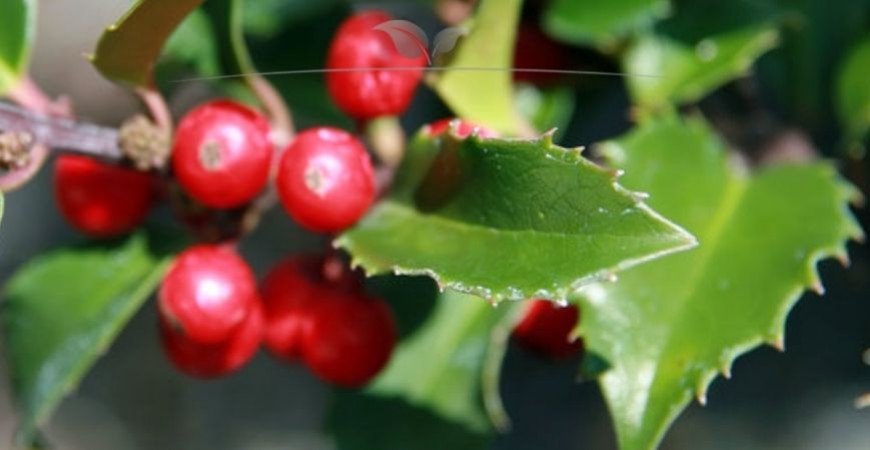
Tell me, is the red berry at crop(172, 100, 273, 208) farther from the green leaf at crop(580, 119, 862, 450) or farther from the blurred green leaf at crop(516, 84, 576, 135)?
the blurred green leaf at crop(516, 84, 576, 135)

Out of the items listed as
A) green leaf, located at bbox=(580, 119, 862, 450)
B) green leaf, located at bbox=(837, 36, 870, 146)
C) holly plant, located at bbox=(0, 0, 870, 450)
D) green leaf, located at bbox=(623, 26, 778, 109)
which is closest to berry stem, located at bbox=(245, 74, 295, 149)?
holly plant, located at bbox=(0, 0, 870, 450)

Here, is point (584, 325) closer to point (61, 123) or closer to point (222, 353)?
point (222, 353)

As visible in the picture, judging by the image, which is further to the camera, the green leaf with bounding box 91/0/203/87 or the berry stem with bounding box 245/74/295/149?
the berry stem with bounding box 245/74/295/149

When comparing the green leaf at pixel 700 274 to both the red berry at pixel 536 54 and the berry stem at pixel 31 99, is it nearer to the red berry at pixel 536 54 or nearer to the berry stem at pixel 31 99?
the red berry at pixel 536 54

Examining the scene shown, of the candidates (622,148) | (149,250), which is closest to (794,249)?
(622,148)

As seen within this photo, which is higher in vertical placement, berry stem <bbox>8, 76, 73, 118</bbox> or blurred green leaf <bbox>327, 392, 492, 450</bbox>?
berry stem <bbox>8, 76, 73, 118</bbox>

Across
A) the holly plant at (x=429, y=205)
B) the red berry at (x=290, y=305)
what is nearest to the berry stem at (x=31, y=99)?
the holly plant at (x=429, y=205)

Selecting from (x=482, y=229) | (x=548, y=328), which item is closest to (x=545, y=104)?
(x=548, y=328)
